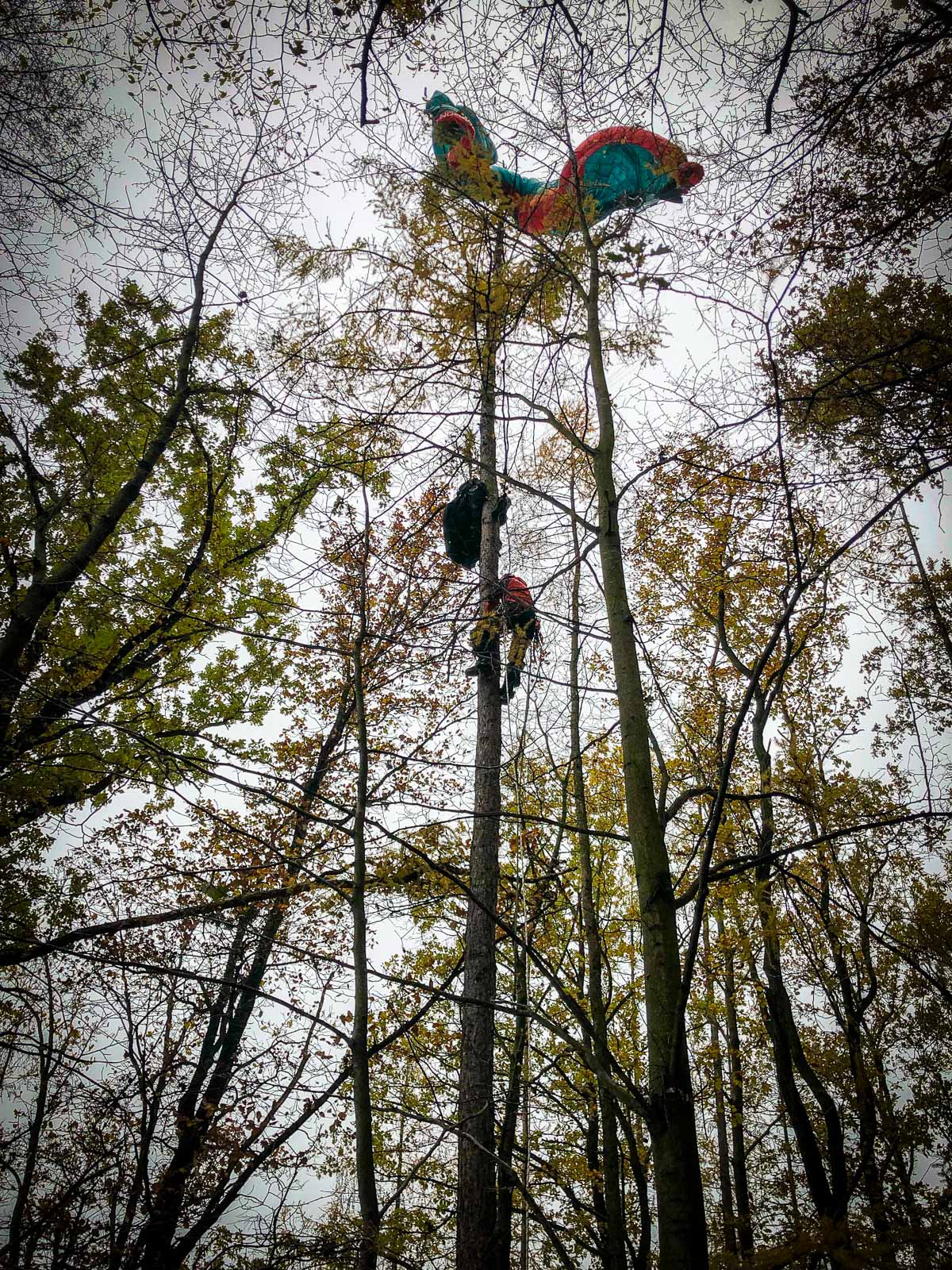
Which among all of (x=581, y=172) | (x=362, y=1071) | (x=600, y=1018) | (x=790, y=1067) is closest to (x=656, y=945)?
(x=362, y=1071)

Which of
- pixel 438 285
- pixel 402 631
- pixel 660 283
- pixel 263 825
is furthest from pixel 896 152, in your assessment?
pixel 263 825

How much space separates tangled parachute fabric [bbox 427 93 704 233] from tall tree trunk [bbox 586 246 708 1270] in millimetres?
909

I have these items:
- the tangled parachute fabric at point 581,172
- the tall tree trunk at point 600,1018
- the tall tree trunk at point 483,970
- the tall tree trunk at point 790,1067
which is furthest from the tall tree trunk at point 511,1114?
the tangled parachute fabric at point 581,172

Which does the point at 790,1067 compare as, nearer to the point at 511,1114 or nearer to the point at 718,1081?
the point at 718,1081

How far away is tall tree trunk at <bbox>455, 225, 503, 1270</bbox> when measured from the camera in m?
3.97

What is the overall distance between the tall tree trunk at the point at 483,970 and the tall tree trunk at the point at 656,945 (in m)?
0.84

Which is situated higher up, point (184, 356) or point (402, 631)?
point (184, 356)

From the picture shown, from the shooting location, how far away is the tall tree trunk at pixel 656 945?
4.96 feet

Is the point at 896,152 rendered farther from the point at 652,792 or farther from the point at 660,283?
the point at 652,792

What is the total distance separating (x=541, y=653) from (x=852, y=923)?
8831 millimetres

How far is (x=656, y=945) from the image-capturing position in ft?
5.96

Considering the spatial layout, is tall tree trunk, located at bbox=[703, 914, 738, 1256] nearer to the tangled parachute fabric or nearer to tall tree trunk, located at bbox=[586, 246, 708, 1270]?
tall tree trunk, located at bbox=[586, 246, 708, 1270]

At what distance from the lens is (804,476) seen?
3018 mm

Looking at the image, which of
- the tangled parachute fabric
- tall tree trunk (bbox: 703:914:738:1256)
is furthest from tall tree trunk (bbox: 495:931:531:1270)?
tall tree trunk (bbox: 703:914:738:1256)
